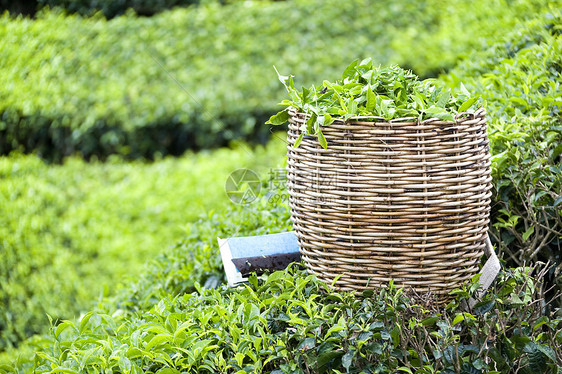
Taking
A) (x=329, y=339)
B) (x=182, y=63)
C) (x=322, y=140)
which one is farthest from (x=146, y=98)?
(x=329, y=339)

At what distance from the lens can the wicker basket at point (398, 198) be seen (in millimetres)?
1724

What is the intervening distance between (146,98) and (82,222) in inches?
69.5

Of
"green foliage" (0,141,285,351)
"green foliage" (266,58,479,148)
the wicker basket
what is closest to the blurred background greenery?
"green foliage" (0,141,285,351)

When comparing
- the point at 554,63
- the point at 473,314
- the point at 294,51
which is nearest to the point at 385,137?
the point at 473,314

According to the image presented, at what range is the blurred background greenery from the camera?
427cm

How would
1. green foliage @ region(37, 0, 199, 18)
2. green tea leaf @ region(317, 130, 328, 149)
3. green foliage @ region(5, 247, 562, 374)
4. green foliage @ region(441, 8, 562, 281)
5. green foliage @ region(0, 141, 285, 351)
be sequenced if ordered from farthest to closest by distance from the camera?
green foliage @ region(37, 0, 199, 18) → green foliage @ region(0, 141, 285, 351) → green foliage @ region(441, 8, 562, 281) → green tea leaf @ region(317, 130, 328, 149) → green foliage @ region(5, 247, 562, 374)

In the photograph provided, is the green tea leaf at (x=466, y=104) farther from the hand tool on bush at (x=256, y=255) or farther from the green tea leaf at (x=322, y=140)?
the hand tool on bush at (x=256, y=255)

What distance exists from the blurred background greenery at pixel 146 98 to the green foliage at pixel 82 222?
0.5 inches

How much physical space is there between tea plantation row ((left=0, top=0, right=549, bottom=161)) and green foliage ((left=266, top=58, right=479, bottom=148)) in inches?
140

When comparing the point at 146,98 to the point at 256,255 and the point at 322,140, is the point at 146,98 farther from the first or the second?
the point at 322,140

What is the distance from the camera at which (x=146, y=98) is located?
5.93 m

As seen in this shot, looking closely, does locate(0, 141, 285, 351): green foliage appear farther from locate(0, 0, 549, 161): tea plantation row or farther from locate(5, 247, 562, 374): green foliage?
locate(5, 247, 562, 374): green foliage

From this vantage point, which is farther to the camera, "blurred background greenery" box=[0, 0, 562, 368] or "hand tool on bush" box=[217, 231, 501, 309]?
"blurred background greenery" box=[0, 0, 562, 368]

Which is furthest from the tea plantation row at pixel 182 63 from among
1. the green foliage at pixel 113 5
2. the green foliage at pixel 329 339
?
the green foliage at pixel 329 339
